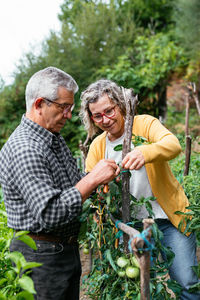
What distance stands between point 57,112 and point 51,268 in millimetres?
713

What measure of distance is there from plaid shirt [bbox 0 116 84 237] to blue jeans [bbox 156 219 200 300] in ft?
1.75

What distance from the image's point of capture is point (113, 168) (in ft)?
4.03

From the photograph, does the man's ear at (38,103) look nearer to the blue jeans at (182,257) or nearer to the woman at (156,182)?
the woman at (156,182)

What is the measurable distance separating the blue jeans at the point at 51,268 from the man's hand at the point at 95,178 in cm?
32

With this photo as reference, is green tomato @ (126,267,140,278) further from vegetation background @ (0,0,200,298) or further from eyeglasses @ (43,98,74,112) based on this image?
vegetation background @ (0,0,200,298)

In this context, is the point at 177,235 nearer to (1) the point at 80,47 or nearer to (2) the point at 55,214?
(2) the point at 55,214

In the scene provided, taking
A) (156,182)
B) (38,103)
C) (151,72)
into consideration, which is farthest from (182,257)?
(151,72)

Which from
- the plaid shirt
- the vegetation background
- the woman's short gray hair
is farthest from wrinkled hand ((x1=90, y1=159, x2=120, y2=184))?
the vegetation background

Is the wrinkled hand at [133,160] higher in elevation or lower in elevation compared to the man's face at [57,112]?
lower

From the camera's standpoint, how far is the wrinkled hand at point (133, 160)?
1211 millimetres

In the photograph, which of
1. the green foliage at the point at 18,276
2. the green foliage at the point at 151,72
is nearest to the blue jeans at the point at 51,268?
the green foliage at the point at 18,276

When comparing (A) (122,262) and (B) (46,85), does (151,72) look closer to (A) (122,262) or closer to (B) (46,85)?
(B) (46,85)

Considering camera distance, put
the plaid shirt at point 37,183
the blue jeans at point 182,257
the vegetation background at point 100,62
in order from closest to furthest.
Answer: the plaid shirt at point 37,183 → the blue jeans at point 182,257 → the vegetation background at point 100,62

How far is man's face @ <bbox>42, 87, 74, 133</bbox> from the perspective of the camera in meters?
1.29
